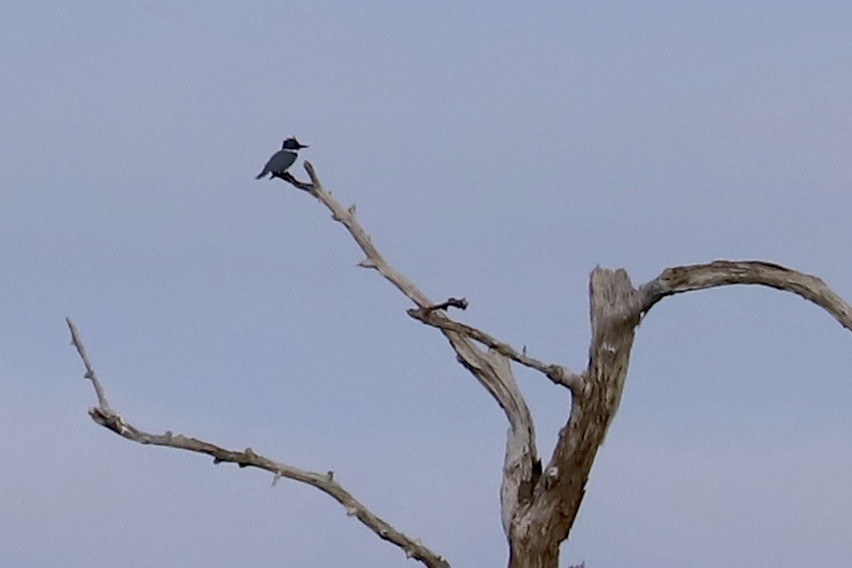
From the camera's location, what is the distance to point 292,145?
1426 centimetres

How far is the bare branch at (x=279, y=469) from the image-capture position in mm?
12570

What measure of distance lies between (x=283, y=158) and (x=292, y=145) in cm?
14

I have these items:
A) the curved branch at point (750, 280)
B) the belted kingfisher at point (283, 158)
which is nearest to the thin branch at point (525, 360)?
the curved branch at point (750, 280)

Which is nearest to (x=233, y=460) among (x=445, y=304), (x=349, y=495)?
(x=349, y=495)

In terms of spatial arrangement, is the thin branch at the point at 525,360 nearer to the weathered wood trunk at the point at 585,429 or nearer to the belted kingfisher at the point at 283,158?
the weathered wood trunk at the point at 585,429

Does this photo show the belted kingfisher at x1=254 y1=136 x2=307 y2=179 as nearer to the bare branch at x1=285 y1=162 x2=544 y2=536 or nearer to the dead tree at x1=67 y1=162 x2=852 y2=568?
the bare branch at x1=285 y1=162 x2=544 y2=536

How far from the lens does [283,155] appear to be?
1423cm

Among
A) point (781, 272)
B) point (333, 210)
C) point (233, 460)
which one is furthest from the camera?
point (333, 210)

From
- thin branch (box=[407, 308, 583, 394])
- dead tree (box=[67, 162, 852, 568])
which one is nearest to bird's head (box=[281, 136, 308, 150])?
dead tree (box=[67, 162, 852, 568])

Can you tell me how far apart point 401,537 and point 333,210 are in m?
2.83

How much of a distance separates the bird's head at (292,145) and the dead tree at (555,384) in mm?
1756

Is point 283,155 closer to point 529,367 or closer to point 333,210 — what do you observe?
point 333,210

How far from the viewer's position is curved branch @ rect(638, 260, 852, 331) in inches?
467

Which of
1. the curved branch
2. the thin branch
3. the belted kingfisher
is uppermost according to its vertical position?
the belted kingfisher
